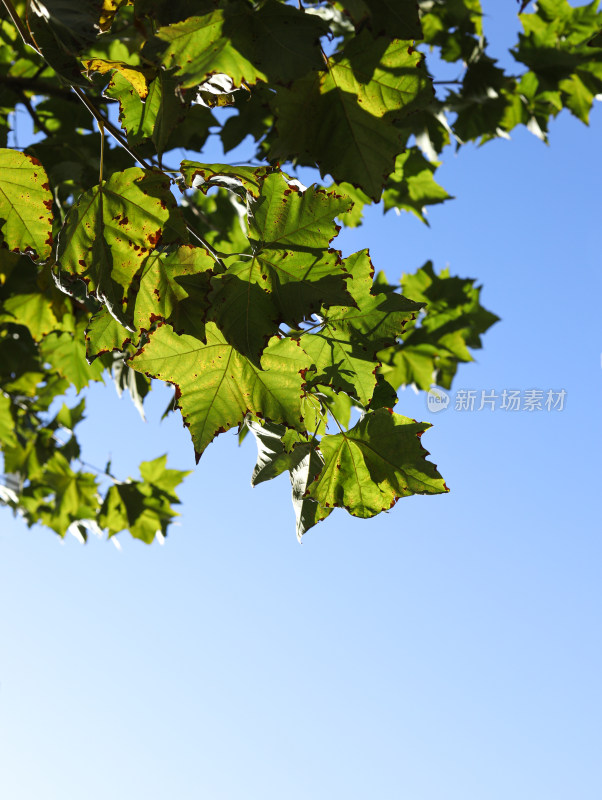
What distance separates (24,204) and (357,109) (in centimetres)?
59

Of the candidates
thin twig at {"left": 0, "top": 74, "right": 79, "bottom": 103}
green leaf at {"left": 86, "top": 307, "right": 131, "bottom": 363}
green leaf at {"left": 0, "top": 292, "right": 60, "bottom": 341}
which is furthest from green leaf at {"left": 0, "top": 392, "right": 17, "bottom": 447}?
green leaf at {"left": 86, "top": 307, "right": 131, "bottom": 363}

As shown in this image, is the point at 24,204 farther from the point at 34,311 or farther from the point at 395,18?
the point at 34,311

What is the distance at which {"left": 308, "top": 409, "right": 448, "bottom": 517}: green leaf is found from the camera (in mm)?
1181

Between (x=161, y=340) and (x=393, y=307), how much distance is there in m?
0.42

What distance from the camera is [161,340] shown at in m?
1.13

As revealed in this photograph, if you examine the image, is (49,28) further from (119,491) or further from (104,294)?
(119,491)

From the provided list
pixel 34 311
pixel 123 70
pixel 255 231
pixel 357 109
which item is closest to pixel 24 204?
pixel 123 70

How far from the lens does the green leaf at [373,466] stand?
118 centimetres

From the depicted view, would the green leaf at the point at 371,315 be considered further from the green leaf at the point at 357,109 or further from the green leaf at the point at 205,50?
the green leaf at the point at 205,50

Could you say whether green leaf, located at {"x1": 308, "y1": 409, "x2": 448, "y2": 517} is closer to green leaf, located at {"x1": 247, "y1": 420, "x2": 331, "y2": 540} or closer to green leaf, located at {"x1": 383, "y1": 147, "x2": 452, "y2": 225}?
green leaf, located at {"x1": 247, "y1": 420, "x2": 331, "y2": 540}

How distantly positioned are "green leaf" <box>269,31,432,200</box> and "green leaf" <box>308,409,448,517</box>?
403 mm

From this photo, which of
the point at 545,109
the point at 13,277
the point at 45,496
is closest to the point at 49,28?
the point at 13,277

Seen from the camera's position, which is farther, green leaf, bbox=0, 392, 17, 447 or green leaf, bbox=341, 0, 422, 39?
green leaf, bbox=0, 392, 17, 447

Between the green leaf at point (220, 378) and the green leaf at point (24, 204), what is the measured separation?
269 mm
